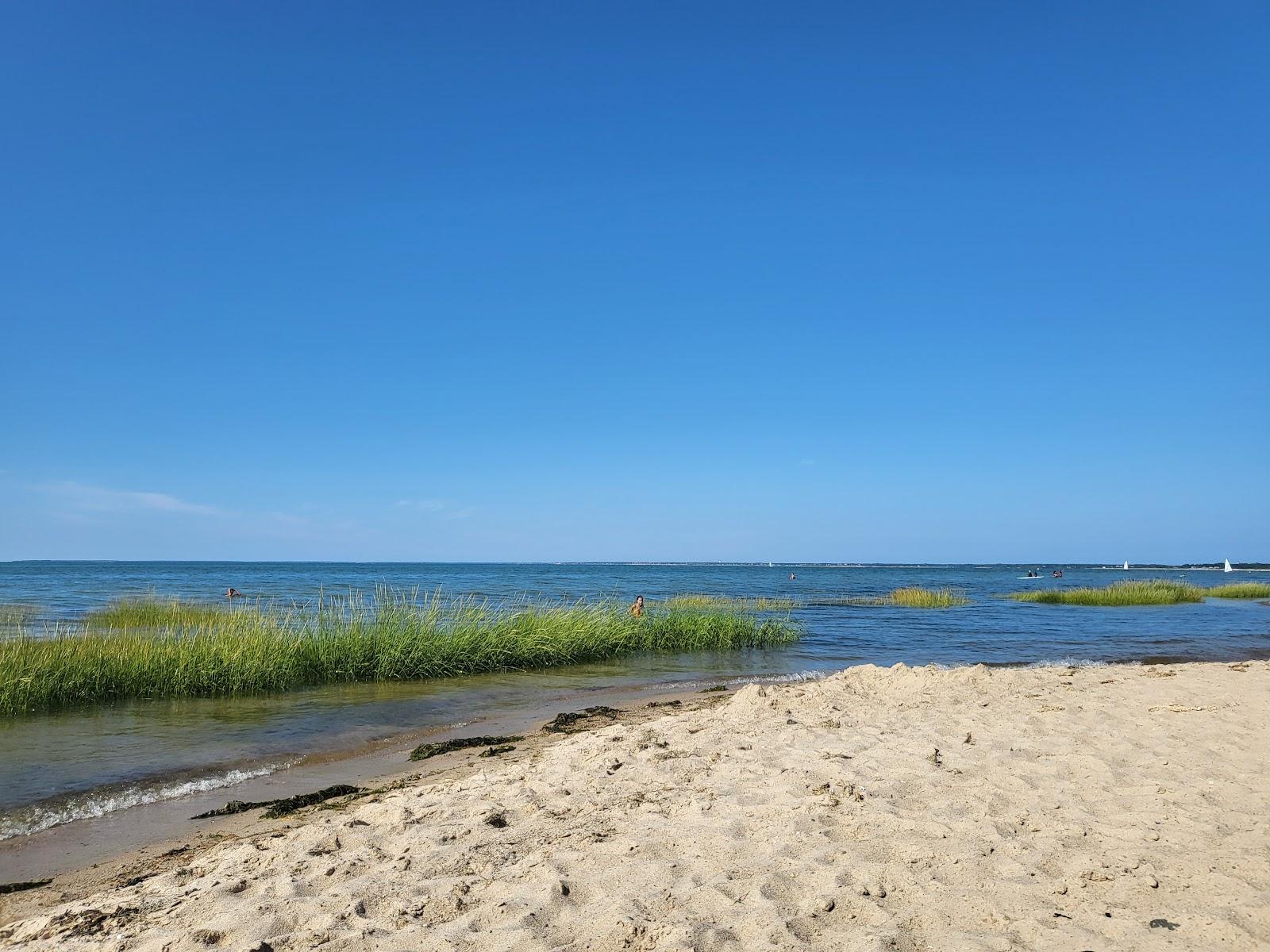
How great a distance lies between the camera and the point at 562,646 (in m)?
16.7

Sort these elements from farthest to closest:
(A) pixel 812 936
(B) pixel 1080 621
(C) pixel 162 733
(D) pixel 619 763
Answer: (B) pixel 1080 621
(C) pixel 162 733
(D) pixel 619 763
(A) pixel 812 936

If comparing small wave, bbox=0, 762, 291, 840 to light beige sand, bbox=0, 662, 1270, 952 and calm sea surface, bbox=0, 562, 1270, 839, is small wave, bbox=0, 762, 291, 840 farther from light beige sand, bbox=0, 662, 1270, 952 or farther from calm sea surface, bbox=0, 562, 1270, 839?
light beige sand, bbox=0, 662, 1270, 952

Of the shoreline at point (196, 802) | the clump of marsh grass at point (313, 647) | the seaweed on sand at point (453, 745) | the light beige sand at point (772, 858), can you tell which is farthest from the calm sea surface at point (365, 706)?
the light beige sand at point (772, 858)

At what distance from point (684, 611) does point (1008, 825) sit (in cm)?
1674

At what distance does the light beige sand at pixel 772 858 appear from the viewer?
358cm

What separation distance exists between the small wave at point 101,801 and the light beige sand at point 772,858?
2114 mm

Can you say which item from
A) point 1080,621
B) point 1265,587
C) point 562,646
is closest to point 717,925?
point 562,646

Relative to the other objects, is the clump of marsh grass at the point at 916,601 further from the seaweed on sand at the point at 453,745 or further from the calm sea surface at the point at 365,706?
the seaweed on sand at the point at 453,745

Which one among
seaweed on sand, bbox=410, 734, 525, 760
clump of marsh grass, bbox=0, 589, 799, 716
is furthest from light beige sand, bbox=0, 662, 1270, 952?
clump of marsh grass, bbox=0, 589, 799, 716

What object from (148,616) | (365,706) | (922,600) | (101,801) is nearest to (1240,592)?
(922,600)

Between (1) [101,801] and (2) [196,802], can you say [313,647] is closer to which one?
(1) [101,801]

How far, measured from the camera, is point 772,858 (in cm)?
441

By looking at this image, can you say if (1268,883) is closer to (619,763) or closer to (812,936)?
(812,936)

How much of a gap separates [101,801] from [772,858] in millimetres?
6382
